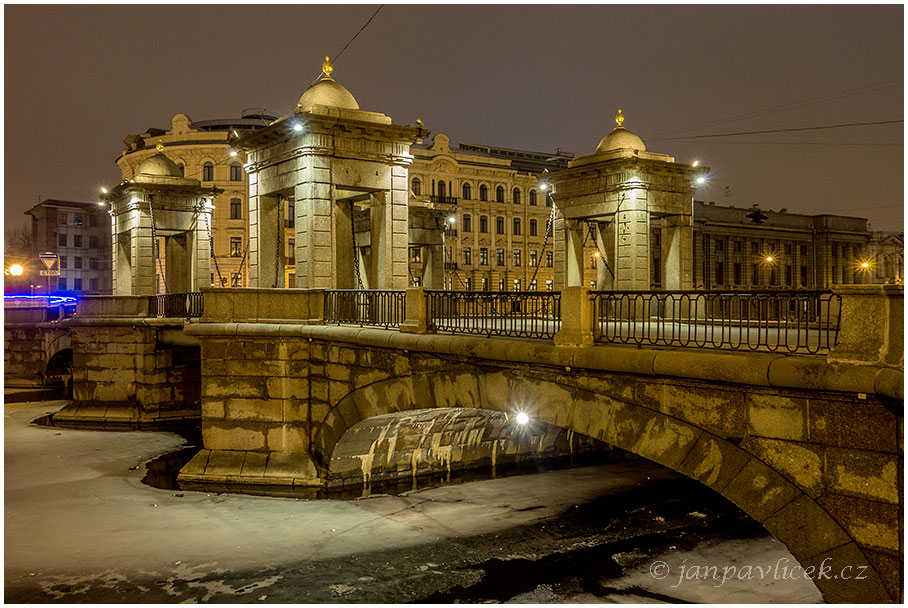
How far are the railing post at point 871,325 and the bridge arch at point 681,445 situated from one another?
160 centimetres

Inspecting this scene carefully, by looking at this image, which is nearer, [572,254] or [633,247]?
[633,247]

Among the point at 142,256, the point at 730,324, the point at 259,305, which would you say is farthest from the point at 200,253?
the point at 730,324

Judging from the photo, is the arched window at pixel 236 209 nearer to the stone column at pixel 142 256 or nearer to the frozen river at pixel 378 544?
the stone column at pixel 142 256

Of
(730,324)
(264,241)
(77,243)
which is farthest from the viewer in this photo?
(77,243)

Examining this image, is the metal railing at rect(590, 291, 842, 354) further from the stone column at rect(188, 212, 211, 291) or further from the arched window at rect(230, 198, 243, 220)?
the arched window at rect(230, 198, 243, 220)

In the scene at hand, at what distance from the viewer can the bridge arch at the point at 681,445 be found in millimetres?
7105

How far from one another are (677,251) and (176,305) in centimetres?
1612

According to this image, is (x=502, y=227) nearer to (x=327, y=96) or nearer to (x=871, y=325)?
(x=327, y=96)

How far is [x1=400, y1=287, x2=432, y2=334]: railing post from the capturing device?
1297 cm

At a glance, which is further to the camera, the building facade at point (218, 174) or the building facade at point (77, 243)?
the building facade at point (77, 243)

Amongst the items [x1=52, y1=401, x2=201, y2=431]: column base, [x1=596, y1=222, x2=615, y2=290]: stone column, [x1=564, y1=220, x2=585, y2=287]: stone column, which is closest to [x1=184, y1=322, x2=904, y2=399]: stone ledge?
[x1=564, y1=220, x2=585, y2=287]: stone column

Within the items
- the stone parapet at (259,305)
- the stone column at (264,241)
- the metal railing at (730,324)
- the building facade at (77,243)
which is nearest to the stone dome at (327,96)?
the stone column at (264,241)

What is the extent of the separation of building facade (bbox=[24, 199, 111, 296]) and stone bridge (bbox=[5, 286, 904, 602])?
202 feet

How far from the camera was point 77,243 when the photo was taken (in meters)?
71.4
